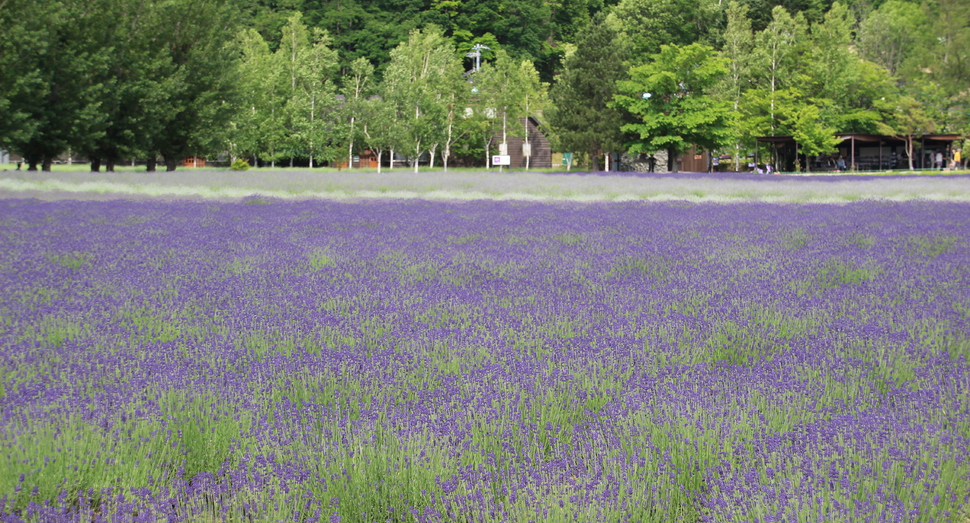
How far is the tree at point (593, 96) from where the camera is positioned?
49919 millimetres

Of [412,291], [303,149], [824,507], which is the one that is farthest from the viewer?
Result: [303,149]

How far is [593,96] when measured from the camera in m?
51.5

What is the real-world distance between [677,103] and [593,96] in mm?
6799

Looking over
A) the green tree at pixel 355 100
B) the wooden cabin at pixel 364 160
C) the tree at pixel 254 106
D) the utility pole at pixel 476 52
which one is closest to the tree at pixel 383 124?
the green tree at pixel 355 100

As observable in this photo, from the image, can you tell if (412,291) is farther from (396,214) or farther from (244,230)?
(396,214)

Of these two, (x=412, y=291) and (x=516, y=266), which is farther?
(x=516, y=266)

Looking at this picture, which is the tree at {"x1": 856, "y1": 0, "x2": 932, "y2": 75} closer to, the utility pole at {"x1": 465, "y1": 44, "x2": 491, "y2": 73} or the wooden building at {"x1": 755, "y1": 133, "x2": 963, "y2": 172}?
the wooden building at {"x1": 755, "y1": 133, "x2": 963, "y2": 172}

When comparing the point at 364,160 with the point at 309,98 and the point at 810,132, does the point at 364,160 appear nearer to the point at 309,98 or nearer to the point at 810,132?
the point at 309,98

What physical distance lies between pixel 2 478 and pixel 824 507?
9.34 ft

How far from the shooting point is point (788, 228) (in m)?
12.3

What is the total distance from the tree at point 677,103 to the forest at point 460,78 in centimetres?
13

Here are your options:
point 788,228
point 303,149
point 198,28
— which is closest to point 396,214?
point 788,228

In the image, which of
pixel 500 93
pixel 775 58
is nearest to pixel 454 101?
pixel 500 93

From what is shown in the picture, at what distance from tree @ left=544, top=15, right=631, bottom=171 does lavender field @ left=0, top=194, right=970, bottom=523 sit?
42.9 meters
